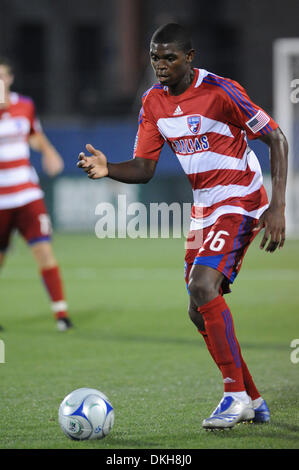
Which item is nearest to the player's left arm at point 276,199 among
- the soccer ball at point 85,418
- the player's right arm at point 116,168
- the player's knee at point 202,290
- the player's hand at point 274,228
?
the player's hand at point 274,228

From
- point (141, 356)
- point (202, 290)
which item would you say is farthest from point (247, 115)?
point (141, 356)

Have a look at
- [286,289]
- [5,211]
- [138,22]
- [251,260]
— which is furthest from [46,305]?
[138,22]

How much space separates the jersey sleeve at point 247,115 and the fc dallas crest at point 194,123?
0.16 meters

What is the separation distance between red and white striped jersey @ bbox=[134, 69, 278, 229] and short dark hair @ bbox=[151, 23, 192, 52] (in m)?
0.22

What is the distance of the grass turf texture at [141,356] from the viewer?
430cm

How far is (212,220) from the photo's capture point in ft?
14.9

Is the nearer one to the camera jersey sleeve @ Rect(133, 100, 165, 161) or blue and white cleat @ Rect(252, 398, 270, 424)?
blue and white cleat @ Rect(252, 398, 270, 424)

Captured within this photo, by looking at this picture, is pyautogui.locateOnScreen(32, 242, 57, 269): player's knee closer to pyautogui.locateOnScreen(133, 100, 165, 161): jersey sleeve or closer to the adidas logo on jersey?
pyautogui.locateOnScreen(133, 100, 165, 161): jersey sleeve

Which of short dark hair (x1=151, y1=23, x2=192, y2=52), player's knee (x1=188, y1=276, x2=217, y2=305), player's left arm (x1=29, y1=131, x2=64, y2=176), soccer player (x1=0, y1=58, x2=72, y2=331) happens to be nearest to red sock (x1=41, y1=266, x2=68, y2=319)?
soccer player (x1=0, y1=58, x2=72, y2=331)

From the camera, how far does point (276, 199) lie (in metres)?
4.22

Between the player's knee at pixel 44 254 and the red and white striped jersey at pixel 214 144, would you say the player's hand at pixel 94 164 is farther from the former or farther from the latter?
the player's knee at pixel 44 254

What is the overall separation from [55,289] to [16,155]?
4.14 ft

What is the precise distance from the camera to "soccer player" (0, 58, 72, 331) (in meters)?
7.88

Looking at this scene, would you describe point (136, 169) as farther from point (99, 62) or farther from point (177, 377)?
point (99, 62)
